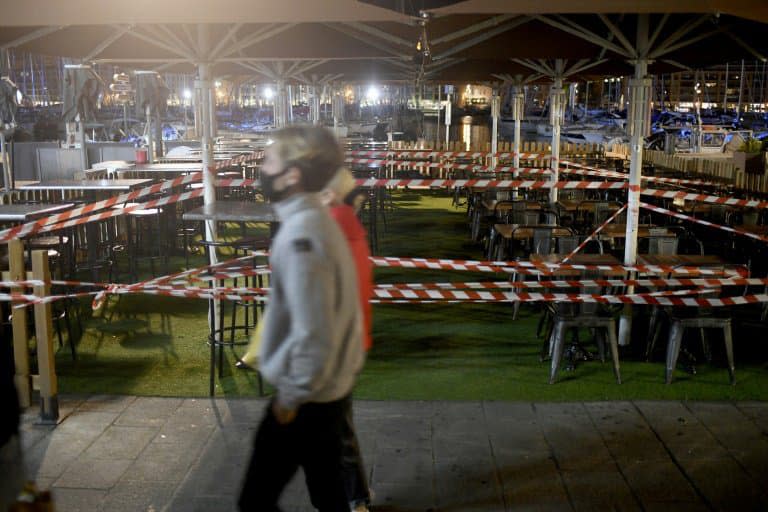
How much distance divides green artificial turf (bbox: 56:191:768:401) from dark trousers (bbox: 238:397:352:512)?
2.99 meters

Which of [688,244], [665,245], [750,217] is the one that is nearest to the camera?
[665,245]

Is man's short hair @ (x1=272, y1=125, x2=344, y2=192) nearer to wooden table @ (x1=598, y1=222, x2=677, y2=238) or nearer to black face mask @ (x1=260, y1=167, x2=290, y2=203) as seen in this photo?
black face mask @ (x1=260, y1=167, x2=290, y2=203)

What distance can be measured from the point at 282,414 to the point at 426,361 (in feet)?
13.7

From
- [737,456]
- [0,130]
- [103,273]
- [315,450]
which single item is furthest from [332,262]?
[0,130]

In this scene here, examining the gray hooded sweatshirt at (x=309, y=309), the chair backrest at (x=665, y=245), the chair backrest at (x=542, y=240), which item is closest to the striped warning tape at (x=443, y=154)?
the chair backrest at (x=542, y=240)

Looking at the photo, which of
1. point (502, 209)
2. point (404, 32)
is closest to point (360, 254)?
point (404, 32)

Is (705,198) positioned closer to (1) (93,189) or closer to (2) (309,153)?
(2) (309,153)

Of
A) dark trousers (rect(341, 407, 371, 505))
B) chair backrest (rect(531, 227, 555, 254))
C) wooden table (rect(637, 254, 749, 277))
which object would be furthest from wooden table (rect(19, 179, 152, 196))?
dark trousers (rect(341, 407, 371, 505))

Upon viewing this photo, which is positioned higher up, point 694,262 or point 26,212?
point 26,212

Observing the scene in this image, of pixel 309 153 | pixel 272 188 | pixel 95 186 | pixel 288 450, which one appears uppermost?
pixel 309 153

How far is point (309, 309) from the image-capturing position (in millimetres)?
2689

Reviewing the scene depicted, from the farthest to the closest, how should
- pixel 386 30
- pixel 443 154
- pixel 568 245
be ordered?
pixel 443 154
pixel 386 30
pixel 568 245

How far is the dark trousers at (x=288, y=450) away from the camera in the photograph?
2930 millimetres

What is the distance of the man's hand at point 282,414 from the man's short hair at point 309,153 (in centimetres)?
79
